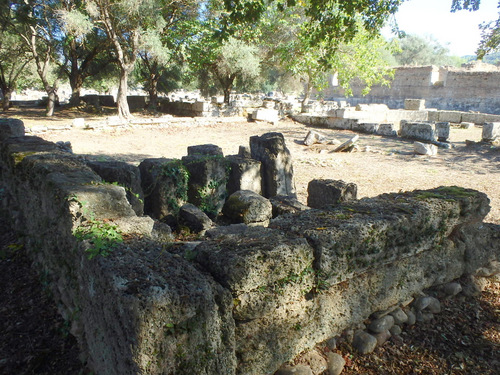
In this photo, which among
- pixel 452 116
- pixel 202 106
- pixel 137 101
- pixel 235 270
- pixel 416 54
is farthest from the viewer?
pixel 416 54

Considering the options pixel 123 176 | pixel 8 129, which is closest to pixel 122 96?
pixel 8 129

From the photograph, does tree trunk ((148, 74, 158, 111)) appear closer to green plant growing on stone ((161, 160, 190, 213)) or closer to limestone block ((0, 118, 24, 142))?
limestone block ((0, 118, 24, 142))

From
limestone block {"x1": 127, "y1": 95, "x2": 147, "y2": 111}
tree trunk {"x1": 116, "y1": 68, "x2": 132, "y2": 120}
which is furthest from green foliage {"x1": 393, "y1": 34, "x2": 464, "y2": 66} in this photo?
tree trunk {"x1": 116, "y1": 68, "x2": 132, "y2": 120}

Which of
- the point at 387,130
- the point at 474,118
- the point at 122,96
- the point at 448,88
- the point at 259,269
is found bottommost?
the point at 259,269

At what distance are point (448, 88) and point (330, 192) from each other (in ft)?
97.3

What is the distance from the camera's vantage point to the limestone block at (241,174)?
580cm

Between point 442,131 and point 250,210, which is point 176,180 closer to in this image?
point 250,210

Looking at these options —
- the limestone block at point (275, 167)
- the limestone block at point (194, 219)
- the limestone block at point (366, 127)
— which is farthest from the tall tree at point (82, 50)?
the limestone block at point (194, 219)

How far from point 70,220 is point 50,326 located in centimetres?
111

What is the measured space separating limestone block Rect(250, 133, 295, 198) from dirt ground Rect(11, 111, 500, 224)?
78 centimetres

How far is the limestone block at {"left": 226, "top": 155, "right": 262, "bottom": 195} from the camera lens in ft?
19.0

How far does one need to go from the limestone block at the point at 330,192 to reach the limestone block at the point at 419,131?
1026cm

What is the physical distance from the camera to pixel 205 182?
5359 mm

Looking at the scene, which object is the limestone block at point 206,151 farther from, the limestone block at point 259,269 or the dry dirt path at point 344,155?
the limestone block at point 259,269
